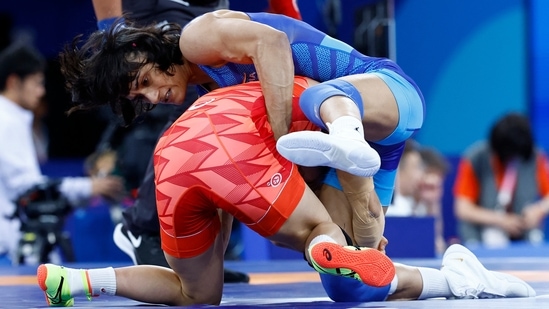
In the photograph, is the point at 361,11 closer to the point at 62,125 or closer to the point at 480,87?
the point at 480,87

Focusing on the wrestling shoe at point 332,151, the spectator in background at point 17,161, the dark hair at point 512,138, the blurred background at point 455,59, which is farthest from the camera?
the blurred background at point 455,59

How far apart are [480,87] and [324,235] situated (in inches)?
261

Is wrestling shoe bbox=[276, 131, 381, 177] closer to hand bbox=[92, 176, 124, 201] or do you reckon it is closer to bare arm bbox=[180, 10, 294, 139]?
bare arm bbox=[180, 10, 294, 139]

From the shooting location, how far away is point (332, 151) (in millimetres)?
2256

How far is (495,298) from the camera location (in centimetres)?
269

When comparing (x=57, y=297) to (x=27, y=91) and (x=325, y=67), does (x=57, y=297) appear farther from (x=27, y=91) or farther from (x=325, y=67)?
(x=27, y=91)

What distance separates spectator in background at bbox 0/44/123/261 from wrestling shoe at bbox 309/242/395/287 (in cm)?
351

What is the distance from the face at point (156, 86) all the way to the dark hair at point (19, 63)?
3.36 meters

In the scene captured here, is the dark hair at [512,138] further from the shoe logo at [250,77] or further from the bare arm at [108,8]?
the shoe logo at [250,77]

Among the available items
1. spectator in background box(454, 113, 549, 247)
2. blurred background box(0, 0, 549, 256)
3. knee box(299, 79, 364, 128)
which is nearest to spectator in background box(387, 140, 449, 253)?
spectator in background box(454, 113, 549, 247)

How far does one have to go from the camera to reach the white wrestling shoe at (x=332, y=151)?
2.25 m

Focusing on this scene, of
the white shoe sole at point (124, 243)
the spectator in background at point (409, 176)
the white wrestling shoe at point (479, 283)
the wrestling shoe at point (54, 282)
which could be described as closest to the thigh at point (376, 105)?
the white wrestling shoe at point (479, 283)

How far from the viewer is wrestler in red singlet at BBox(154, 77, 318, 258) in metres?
2.44

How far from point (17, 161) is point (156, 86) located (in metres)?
3.05
